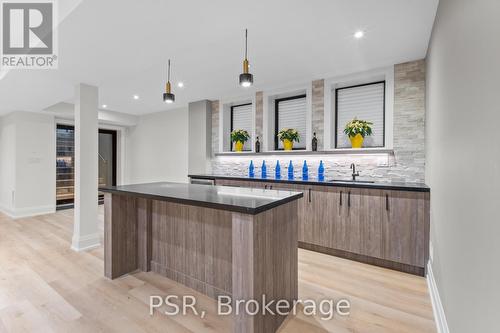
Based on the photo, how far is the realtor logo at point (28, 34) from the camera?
84.0 inches

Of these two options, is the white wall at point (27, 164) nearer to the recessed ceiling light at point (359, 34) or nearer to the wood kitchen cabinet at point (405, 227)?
the recessed ceiling light at point (359, 34)

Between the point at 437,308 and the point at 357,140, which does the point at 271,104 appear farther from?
the point at 437,308

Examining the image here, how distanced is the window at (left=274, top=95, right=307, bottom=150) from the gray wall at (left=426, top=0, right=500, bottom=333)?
2381 mm

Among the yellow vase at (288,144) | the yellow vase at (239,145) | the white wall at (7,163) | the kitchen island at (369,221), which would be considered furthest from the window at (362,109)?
the white wall at (7,163)

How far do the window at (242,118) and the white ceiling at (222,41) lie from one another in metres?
0.94

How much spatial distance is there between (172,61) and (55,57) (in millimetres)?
1295

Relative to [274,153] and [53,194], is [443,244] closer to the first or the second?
[274,153]

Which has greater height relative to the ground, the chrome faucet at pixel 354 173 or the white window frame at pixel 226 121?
the white window frame at pixel 226 121

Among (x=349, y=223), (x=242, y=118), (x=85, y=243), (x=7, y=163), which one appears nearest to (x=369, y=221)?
(x=349, y=223)

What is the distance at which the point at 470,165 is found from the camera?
3.75 ft

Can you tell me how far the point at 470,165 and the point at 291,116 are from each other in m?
3.30

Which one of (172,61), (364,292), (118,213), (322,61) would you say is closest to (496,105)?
(364,292)

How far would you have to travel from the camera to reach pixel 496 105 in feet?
2.83

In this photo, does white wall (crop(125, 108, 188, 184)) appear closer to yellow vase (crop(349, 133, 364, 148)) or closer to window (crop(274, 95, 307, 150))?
window (crop(274, 95, 307, 150))
